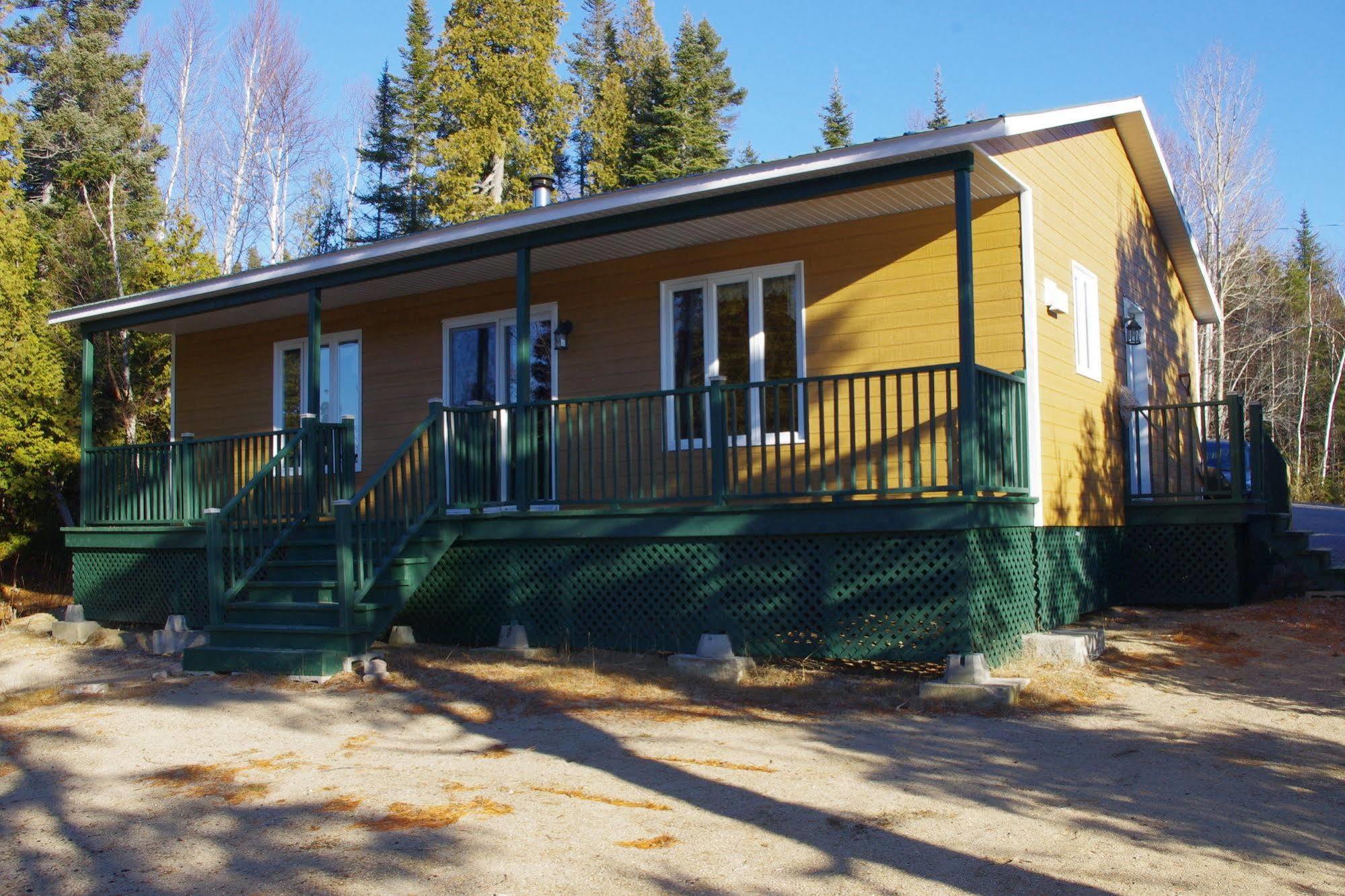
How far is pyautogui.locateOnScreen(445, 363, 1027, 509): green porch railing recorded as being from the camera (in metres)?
8.23

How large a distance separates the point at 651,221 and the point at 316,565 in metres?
4.14

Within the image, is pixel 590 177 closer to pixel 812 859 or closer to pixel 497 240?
pixel 497 240

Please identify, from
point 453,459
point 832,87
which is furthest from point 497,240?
point 832,87

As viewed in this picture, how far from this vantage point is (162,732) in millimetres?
7117

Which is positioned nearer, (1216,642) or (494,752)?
(494,752)

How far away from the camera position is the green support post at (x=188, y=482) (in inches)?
464

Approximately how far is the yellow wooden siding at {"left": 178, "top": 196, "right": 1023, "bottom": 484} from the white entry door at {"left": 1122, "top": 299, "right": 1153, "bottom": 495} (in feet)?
11.3

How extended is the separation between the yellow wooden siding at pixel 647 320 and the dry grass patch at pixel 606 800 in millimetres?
5304

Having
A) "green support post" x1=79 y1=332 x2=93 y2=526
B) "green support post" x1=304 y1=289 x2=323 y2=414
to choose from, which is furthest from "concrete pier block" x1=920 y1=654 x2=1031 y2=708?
"green support post" x1=79 y1=332 x2=93 y2=526

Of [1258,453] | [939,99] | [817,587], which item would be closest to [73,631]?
[817,587]

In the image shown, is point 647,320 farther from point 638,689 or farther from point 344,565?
point 638,689

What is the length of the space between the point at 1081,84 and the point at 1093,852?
1289 inches

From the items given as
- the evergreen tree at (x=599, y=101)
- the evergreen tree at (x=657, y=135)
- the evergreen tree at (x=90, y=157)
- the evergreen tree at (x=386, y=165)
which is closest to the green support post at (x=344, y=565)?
the evergreen tree at (x=90, y=157)

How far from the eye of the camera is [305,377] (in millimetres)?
13539
